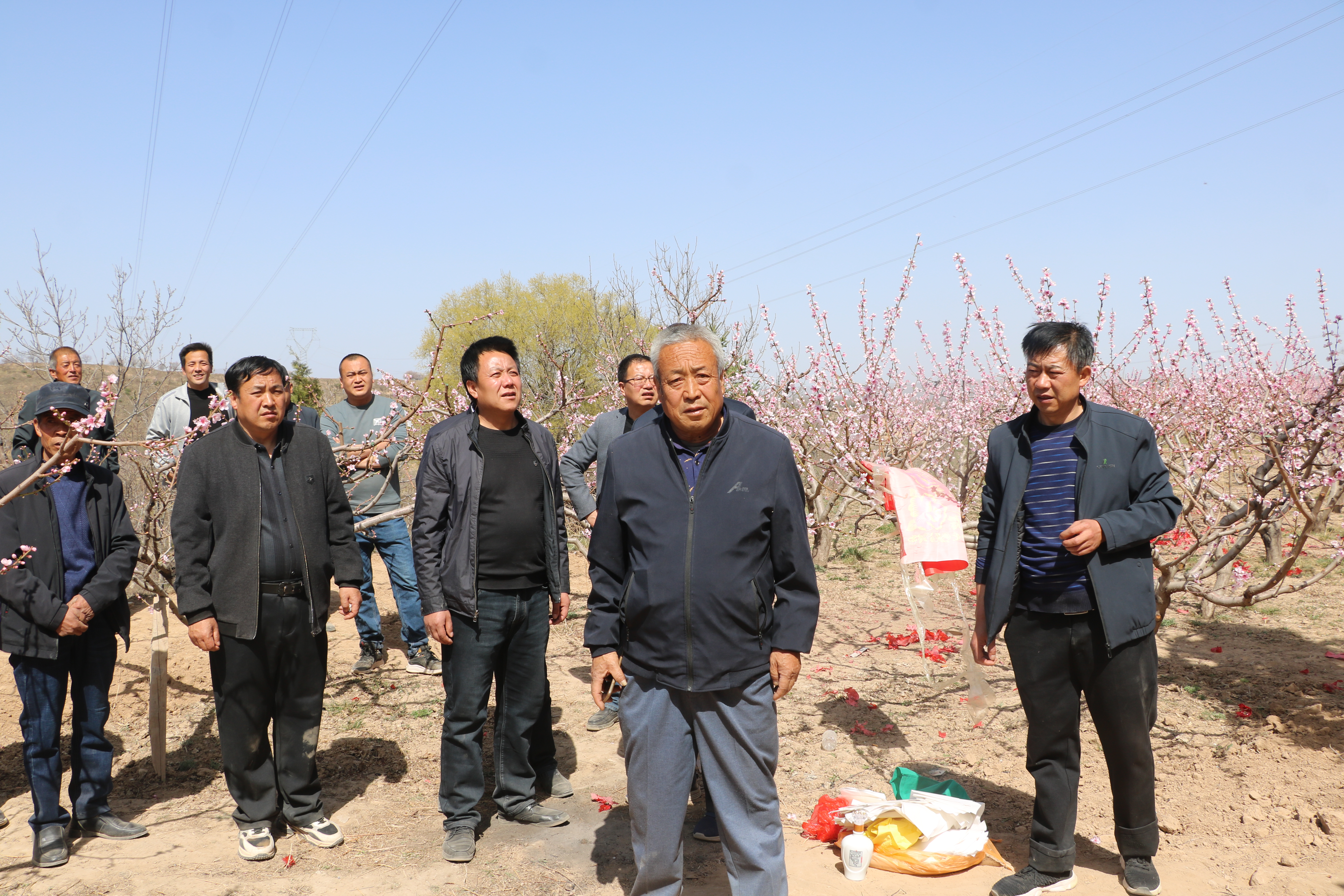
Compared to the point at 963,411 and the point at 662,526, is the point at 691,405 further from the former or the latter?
the point at 963,411

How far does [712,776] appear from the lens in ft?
8.92

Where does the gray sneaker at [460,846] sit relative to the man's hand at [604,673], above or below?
below

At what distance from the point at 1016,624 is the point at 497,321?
24.1m

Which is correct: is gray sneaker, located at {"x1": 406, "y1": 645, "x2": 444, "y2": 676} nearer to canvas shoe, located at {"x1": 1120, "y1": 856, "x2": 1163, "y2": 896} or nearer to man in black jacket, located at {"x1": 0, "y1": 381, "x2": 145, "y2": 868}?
man in black jacket, located at {"x1": 0, "y1": 381, "x2": 145, "y2": 868}

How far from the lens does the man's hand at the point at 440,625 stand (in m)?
3.69

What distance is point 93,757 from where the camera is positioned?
152 inches

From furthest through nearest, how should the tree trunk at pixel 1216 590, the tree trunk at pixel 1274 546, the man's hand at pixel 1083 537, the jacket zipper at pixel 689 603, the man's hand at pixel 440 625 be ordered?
1. the tree trunk at pixel 1274 546
2. the tree trunk at pixel 1216 590
3. the man's hand at pixel 440 625
4. the man's hand at pixel 1083 537
5. the jacket zipper at pixel 689 603

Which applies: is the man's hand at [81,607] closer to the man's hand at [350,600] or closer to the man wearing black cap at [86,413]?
the man wearing black cap at [86,413]

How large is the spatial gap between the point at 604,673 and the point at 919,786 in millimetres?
1883

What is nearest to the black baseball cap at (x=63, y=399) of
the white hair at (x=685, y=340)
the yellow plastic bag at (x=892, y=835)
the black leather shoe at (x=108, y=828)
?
the black leather shoe at (x=108, y=828)

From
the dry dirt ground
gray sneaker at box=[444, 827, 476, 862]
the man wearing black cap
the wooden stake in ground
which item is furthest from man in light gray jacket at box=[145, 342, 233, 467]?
gray sneaker at box=[444, 827, 476, 862]

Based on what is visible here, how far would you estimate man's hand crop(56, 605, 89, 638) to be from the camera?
3656 mm

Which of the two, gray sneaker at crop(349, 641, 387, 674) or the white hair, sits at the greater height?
the white hair

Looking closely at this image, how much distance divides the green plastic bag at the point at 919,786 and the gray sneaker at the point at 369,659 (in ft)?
12.9
